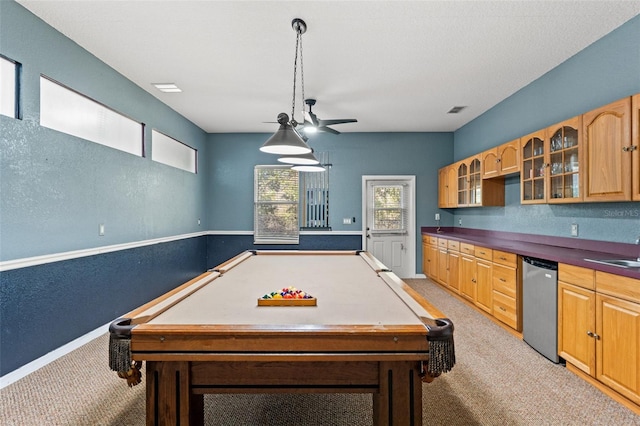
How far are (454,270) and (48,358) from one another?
465 centimetres

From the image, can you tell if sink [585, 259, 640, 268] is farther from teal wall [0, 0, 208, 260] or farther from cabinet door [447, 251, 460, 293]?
teal wall [0, 0, 208, 260]

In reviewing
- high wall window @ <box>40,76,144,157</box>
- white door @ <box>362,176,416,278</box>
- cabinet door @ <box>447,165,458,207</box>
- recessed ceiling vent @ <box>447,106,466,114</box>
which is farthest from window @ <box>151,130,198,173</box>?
cabinet door @ <box>447,165,458,207</box>

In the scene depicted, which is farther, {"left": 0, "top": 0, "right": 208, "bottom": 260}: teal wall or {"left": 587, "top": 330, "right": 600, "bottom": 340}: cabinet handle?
{"left": 0, "top": 0, "right": 208, "bottom": 260}: teal wall

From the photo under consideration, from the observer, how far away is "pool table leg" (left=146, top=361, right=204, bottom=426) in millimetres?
Result: 1263

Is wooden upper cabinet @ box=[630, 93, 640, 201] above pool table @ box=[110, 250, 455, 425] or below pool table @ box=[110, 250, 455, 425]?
above

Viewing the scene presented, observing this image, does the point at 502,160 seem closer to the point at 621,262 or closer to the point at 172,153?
the point at 621,262

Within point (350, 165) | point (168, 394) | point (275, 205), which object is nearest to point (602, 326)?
point (168, 394)

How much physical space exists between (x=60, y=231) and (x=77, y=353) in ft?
3.63

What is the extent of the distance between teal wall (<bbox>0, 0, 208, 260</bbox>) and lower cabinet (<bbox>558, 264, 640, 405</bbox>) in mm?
4226

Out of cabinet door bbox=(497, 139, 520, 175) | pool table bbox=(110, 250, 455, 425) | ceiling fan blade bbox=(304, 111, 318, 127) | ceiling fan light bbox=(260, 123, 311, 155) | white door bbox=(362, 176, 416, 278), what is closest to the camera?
pool table bbox=(110, 250, 455, 425)

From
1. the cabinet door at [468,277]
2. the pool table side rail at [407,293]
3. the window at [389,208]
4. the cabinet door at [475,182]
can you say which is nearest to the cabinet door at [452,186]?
the cabinet door at [475,182]

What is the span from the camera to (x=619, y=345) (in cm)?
200

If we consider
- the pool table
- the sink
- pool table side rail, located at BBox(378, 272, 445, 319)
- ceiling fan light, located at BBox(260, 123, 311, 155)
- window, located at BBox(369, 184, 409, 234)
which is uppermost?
ceiling fan light, located at BBox(260, 123, 311, 155)

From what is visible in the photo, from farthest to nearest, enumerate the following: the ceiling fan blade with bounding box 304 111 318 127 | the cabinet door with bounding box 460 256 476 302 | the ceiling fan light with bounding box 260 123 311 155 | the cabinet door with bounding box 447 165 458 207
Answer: the cabinet door with bounding box 447 165 458 207, the cabinet door with bounding box 460 256 476 302, the ceiling fan blade with bounding box 304 111 318 127, the ceiling fan light with bounding box 260 123 311 155
